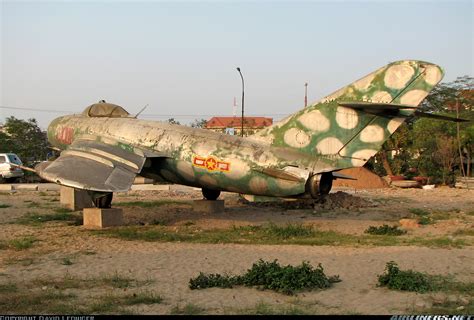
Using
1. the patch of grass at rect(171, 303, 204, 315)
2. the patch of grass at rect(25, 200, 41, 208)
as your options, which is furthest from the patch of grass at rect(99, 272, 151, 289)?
the patch of grass at rect(25, 200, 41, 208)

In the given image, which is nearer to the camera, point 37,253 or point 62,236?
point 37,253

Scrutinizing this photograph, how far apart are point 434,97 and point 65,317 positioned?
229ft

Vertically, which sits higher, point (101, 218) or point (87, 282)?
point (101, 218)

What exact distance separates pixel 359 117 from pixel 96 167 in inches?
308

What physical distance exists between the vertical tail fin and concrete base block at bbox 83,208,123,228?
5.45 m

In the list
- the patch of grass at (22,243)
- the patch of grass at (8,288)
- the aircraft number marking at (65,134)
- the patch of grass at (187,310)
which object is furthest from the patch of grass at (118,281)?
the aircraft number marking at (65,134)

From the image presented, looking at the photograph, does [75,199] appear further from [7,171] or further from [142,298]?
[7,171]

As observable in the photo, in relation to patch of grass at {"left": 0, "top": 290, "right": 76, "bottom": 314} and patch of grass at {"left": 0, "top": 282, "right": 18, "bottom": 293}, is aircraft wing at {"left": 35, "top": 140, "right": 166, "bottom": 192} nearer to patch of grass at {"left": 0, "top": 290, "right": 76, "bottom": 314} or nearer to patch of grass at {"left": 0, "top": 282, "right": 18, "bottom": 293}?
patch of grass at {"left": 0, "top": 282, "right": 18, "bottom": 293}

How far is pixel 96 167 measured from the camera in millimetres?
15656

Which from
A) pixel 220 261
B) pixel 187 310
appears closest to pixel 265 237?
pixel 220 261

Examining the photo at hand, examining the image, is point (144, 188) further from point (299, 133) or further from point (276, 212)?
point (299, 133)

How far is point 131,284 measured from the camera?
30.4 feet

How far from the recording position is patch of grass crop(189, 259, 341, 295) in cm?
884

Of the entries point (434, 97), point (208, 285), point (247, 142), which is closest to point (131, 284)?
point (208, 285)
